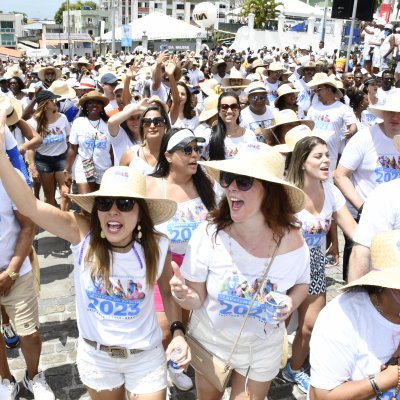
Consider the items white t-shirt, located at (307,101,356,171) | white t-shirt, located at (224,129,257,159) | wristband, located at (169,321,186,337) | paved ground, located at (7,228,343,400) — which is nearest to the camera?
wristband, located at (169,321,186,337)

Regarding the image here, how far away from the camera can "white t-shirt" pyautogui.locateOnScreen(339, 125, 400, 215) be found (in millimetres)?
4113

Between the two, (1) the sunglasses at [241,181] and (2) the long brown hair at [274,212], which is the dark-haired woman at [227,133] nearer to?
(2) the long brown hair at [274,212]

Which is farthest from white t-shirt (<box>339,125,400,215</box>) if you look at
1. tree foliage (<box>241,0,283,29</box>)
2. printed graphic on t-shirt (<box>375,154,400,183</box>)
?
tree foliage (<box>241,0,283,29</box>)

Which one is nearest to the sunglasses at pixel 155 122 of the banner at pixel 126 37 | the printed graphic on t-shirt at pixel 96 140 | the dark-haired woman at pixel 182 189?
the dark-haired woman at pixel 182 189

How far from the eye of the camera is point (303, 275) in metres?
2.68

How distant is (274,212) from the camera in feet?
8.61

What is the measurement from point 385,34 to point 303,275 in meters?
17.3

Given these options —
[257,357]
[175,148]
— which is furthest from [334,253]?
[257,357]

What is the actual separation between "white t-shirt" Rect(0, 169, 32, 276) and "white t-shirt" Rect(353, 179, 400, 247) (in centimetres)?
234

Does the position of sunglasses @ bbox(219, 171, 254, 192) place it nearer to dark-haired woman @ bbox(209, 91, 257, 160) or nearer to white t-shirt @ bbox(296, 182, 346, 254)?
white t-shirt @ bbox(296, 182, 346, 254)

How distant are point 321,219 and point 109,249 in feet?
5.76

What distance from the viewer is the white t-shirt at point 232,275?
2506 mm

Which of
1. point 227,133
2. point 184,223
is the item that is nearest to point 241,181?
point 184,223

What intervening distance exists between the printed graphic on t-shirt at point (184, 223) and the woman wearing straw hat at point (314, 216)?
79cm
